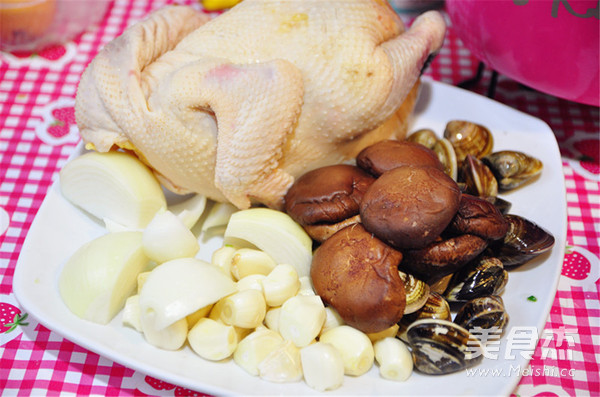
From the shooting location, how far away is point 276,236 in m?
1.33

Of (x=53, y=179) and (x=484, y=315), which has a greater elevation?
(x=484, y=315)

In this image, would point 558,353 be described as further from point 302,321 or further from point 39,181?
point 39,181

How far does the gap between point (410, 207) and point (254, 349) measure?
0.41 metres

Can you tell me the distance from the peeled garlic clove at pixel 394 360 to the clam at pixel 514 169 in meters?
0.55

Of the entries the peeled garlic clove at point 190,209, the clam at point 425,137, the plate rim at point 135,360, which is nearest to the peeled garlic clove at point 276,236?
the peeled garlic clove at point 190,209

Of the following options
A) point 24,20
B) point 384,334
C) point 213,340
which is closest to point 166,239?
point 213,340

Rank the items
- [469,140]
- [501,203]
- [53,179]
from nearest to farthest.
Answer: [501,203]
[469,140]
[53,179]

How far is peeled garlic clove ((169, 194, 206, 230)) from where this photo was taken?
4.74 feet

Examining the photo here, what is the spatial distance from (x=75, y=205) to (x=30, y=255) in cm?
19

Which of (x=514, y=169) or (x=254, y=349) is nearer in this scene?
(x=254, y=349)

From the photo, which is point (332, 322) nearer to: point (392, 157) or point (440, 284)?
point (440, 284)

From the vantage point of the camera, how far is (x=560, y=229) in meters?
1.41

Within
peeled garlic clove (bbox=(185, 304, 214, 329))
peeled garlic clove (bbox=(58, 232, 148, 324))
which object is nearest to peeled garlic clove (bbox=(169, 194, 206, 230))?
peeled garlic clove (bbox=(58, 232, 148, 324))

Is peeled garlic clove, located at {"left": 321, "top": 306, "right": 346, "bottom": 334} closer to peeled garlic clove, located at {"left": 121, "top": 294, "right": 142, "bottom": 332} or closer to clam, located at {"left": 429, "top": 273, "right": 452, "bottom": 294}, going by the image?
clam, located at {"left": 429, "top": 273, "right": 452, "bottom": 294}
